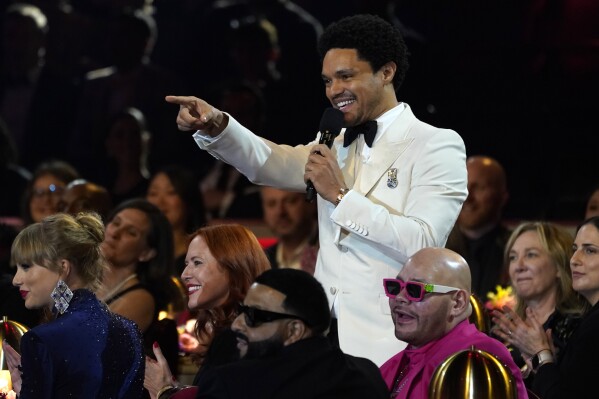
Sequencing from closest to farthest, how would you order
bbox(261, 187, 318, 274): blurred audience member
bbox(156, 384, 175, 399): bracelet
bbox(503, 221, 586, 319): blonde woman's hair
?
bbox(156, 384, 175, 399): bracelet → bbox(503, 221, 586, 319): blonde woman's hair → bbox(261, 187, 318, 274): blurred audience member

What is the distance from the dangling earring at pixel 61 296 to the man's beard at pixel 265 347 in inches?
38.1

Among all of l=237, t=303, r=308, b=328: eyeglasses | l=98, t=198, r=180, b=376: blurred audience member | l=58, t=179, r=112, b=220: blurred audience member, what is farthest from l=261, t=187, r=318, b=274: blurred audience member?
l=237, t=303, r=308, b=328: eyeglasses

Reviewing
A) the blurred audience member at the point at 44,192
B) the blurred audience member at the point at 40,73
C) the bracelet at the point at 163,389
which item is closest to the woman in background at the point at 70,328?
the bracelet at the point at 163,389

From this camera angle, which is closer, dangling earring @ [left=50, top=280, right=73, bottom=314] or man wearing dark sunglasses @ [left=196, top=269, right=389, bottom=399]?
man wearing dark sunglasses @ [left=196, top=269, right=389, bottom=399]

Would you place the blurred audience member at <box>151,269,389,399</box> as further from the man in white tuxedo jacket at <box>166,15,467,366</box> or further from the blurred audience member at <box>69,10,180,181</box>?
the blurred audience member at <box>69,10,180,181</box>

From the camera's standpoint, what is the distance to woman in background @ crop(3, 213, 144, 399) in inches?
139

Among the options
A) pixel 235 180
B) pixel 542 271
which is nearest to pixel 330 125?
pixel 542 271

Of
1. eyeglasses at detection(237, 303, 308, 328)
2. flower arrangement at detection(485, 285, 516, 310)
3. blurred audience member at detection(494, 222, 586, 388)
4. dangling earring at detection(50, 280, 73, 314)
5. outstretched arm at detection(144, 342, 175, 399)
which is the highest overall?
eyeglasses at detection(237, 303, 308, 328)

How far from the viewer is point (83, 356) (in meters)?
3.64

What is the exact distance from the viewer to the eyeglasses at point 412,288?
149 inches

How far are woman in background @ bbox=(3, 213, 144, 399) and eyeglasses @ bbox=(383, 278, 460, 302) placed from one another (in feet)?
2.76

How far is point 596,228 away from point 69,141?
555cm

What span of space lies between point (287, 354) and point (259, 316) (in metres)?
0.13

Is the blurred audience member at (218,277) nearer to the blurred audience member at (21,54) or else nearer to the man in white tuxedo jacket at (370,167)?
the man in white tuxedo jacket at (370,167)
